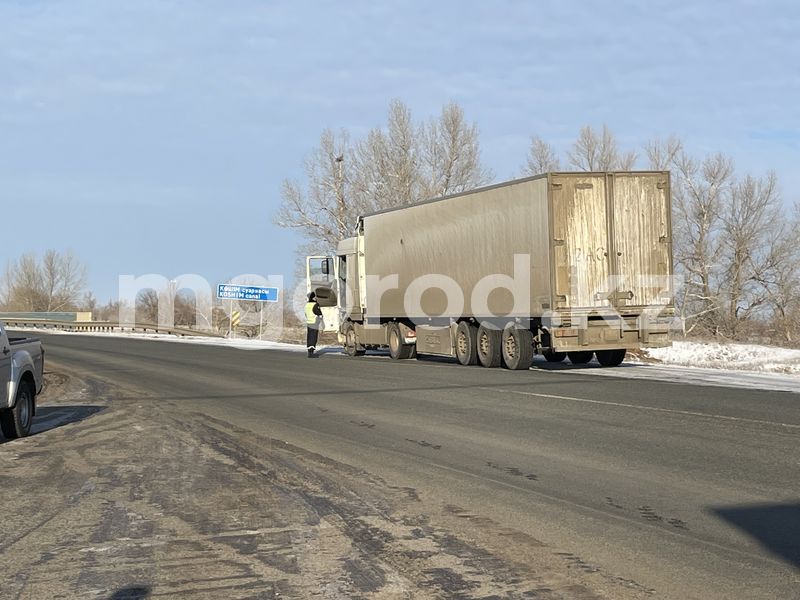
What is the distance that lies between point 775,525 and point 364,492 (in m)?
3.25

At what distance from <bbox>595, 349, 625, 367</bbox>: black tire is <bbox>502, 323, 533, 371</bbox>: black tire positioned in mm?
2139

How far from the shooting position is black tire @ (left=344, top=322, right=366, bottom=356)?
31172 millimetres

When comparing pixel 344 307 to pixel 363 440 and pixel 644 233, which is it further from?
pixel 363 440

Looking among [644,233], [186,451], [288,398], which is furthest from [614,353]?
[186,451]

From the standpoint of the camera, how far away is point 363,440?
1108cm

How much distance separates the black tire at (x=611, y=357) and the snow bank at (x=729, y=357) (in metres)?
1.93

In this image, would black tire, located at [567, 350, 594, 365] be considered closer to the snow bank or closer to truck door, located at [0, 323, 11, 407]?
the snow bank

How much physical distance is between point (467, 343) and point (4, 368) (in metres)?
14.1

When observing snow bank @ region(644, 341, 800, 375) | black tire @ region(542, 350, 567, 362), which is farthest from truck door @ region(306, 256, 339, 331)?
snow bank @ region(644, 341, 800, 375)

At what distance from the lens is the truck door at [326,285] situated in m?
32.5

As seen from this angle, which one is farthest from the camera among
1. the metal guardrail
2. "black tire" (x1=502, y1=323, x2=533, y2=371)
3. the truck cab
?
the metal guardrail

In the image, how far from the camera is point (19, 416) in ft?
38.7

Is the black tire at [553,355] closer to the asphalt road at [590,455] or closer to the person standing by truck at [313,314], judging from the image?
the asphalt road at [590,455]

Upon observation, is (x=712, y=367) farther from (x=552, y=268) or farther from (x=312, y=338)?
(x=312, y=338)
